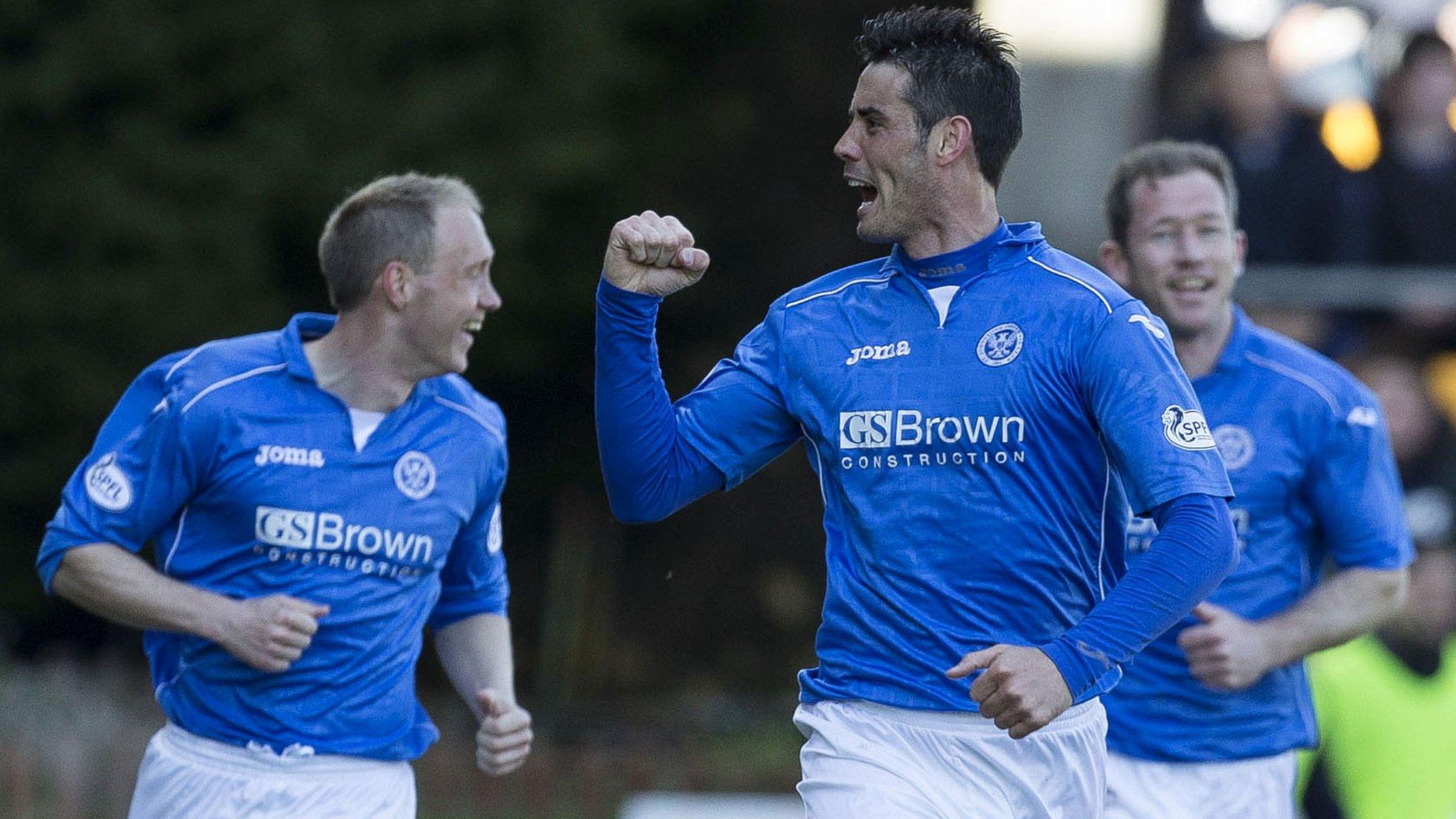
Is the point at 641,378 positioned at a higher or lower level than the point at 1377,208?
higher

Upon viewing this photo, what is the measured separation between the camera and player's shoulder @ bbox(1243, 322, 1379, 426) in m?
5.21

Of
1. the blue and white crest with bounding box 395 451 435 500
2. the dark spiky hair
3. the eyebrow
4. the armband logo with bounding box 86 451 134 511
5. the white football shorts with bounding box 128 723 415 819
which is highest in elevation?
the dark spiky hair

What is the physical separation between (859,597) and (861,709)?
8.8 inches

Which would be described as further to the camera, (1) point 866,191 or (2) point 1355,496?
(2) point 1355,496

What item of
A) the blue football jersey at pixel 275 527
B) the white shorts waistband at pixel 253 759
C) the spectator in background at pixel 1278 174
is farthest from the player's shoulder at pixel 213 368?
the spectator in background at pixel 1278 174

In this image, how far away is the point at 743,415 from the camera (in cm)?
422

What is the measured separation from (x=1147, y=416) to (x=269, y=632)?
6.65ft

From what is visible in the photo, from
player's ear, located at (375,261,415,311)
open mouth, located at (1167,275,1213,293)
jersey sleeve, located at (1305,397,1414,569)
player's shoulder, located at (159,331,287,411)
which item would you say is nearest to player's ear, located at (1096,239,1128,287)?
open mouth, located at (1167,275,1213,293)

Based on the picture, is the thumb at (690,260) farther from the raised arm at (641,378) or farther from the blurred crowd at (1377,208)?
the blurred crowd at (1377,208)

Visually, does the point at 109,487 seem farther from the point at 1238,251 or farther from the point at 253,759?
the point at 1238,251

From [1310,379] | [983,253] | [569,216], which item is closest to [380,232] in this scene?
[983,253]

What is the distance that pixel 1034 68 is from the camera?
11.7 metres

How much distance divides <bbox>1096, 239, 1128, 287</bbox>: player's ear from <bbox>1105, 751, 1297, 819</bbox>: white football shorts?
4.20ft

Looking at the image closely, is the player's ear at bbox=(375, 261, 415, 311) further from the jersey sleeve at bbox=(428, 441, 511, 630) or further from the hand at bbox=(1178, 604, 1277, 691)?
the hand at bbox=(1178, 604, 1277, 691)
